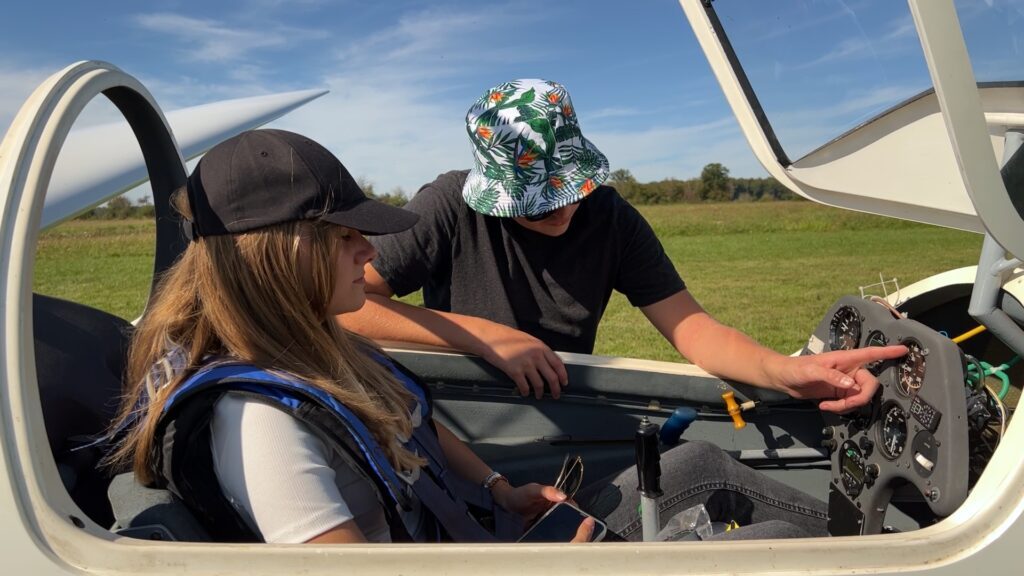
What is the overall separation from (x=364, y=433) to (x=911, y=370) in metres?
0.99

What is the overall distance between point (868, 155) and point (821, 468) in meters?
0.83

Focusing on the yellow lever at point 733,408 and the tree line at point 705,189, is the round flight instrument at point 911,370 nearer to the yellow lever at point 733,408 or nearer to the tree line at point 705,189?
the yellow lever at point 733,408

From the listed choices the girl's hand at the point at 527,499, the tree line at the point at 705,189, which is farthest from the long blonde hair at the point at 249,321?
the tree line at the point at 705,189

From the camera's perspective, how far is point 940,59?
0.88 m

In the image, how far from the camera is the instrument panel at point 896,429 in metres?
1.17

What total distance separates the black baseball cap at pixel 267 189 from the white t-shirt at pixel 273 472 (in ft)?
0.85

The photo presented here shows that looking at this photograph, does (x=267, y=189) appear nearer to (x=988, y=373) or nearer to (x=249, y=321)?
(x=249, y=321)

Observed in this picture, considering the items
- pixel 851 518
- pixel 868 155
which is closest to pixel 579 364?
pixel 851 518

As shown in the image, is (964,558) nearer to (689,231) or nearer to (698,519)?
(698,519)

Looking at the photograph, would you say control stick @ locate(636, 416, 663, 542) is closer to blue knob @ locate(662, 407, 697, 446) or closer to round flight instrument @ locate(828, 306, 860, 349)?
blue knob @ locate(662, 407, 697, 446)

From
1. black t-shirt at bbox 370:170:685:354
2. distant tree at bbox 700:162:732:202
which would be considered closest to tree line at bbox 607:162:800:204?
distant tree at bbox 700:162:732:202

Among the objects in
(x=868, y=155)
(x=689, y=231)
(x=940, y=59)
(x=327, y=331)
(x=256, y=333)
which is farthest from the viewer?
(x=689, y=231)

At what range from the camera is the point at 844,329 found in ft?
5.58

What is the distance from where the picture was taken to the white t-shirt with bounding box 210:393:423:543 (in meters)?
0.97
